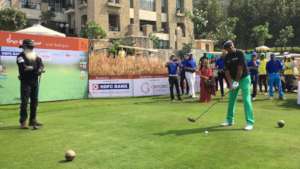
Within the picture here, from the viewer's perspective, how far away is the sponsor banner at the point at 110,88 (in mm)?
20484

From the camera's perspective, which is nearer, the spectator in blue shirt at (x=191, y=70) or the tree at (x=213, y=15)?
the spectator in blue shirt at (x=191, y=70)

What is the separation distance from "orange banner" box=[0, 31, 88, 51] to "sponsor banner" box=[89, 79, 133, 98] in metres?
1.78

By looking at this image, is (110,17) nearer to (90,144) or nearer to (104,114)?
(104,114)

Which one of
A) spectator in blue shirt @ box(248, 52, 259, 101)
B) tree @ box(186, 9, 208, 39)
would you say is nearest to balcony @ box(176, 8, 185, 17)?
tree @ box(186, 9, 208, 39)

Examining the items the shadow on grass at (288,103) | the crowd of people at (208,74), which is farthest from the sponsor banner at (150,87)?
the shadow on grass at (288,103)

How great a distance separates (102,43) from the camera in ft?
142

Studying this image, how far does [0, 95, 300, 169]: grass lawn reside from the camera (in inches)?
263

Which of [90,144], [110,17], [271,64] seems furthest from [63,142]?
[110,17]

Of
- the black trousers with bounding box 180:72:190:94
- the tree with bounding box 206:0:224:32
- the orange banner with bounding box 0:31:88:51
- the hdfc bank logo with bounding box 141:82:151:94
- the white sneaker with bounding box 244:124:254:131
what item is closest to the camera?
the white sneaker with bounding box 244:124:254:131

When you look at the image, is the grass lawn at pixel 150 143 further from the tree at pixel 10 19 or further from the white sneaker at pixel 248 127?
the tree at pixel 10 19

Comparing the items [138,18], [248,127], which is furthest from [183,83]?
[138,18]

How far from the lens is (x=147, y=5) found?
192ft

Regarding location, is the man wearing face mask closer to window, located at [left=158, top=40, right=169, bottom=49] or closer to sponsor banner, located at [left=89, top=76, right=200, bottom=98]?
sponsor banner, located at [left=89, top=76, right=200, bottom=98]

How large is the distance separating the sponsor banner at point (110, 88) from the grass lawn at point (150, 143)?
326 inches
